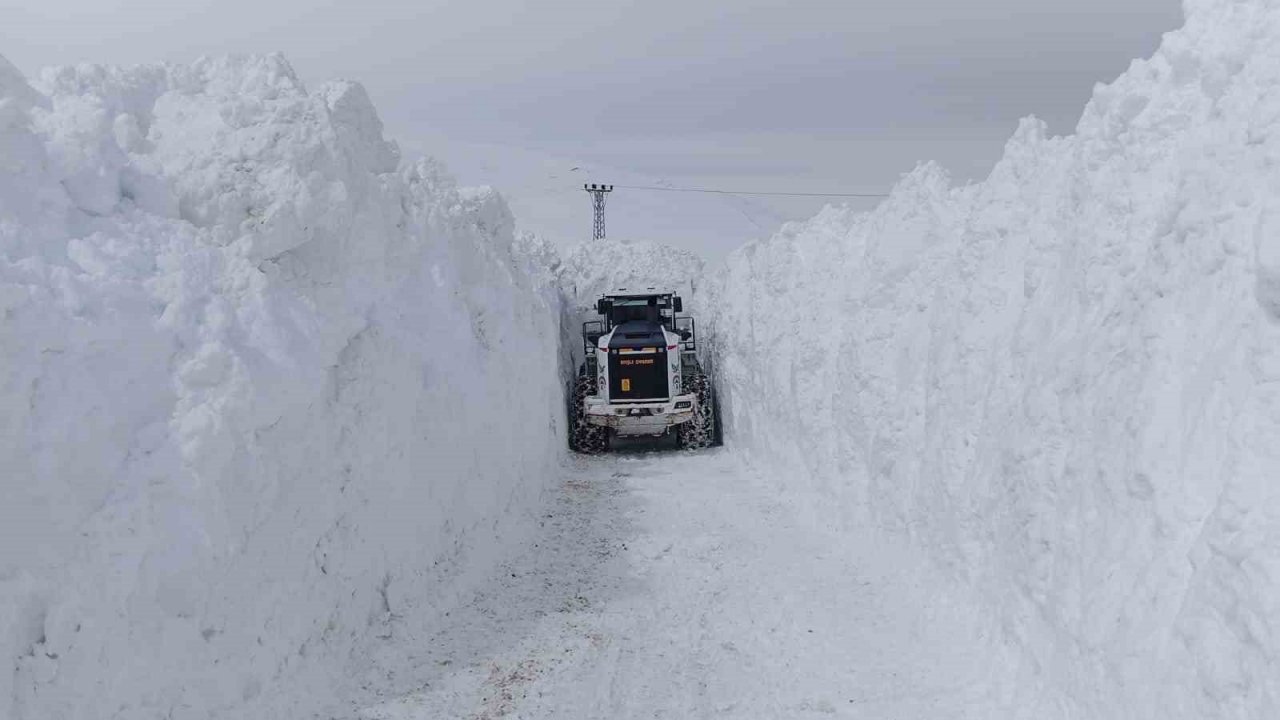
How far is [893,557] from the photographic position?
8.83 m

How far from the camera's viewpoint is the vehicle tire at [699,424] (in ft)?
58.0

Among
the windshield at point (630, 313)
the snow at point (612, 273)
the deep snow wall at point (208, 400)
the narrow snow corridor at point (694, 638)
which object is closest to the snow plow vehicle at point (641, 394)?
the windshield at point (630, 313)

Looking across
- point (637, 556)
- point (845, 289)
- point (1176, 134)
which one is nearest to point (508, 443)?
point (637, 556)

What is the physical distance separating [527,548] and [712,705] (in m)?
4.48

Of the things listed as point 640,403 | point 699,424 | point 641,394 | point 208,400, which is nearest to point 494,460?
point 208,400

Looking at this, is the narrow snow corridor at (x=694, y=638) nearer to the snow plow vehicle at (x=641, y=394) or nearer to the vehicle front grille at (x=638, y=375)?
the snow plow vehicle at (x=641, y=394)

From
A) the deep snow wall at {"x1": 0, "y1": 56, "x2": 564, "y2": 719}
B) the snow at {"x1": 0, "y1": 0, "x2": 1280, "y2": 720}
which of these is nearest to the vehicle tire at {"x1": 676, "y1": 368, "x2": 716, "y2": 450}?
the snow at {"x1": 0, "y1": 0, "x2": 1280, "y2": 720}

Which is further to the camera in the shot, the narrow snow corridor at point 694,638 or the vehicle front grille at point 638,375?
the vehicle front grille at point 638,375

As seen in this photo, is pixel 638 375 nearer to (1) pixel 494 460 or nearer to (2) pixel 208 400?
(1) pixel 494 460

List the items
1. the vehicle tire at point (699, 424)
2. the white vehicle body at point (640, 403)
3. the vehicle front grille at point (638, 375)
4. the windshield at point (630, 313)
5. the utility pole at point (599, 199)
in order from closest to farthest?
the white vehicle body at point (640, 403)
the vehicle front grille at point (638, 375)
the vehicle tire at point (699, 424)
the windshield at point (630, 313)
the utility pole at point (599, 199)

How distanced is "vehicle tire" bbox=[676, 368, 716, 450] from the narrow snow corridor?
6.64m

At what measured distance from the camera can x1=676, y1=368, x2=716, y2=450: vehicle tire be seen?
58.0 ft

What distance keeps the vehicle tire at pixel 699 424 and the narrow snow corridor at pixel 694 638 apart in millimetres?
6639

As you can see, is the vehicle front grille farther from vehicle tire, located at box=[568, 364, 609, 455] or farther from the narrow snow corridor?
the narrow snow corridor
